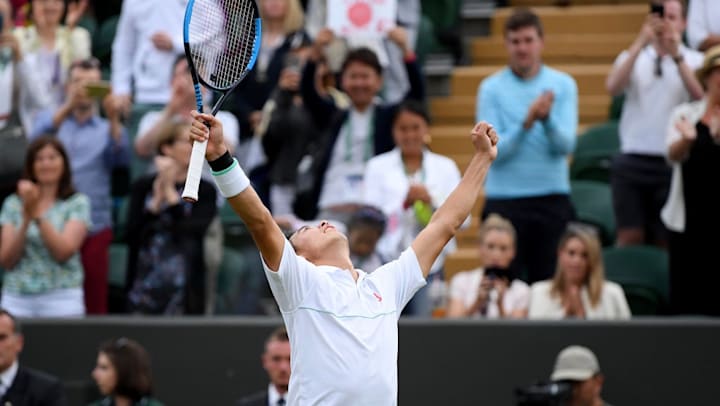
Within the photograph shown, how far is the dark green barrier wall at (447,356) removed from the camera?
9016 millimetres

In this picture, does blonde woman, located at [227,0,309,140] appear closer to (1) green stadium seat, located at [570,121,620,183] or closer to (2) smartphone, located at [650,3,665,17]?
(1) green stadium seat, located at [570,121,620,183]

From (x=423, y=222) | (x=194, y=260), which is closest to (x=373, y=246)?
(x=423, y=222)

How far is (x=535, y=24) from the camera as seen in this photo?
9.68m

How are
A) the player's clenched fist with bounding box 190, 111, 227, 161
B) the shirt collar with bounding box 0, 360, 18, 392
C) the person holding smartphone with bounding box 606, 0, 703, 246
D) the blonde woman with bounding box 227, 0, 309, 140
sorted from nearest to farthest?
the player's clenched fist with bounding box 190, 111, 227, 161
the shirt collar with bounding box 0, 360, 18, 392
the person holding smartphone with bounding box 606, 0, 703, 246
the blonde woman with bounding box 227, 0, 309, 140

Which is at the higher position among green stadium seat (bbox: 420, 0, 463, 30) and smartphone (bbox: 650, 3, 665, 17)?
smartphone (bbox: 650, 3, 665, 17)

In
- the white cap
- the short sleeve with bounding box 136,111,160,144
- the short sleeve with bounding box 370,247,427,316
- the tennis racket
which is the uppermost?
the tennis racket

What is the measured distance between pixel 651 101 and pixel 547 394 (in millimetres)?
2503

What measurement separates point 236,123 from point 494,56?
2965 millimetres

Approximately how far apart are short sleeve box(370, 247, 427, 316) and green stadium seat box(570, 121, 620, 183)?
17.0 ft

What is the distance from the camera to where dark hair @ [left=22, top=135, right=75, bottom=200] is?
31.5ft

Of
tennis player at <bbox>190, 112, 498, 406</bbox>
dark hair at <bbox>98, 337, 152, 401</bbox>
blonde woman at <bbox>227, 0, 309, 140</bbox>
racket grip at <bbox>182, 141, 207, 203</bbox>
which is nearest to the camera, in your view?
racket grip at <bbox>182, 141, 207, 203</bbox>

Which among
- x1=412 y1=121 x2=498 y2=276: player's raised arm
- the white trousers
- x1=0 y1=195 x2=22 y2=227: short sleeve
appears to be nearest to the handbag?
x1=0 y1=195 x2=22 y2=227: short sleeve

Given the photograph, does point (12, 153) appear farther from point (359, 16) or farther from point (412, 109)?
point (412, 109)

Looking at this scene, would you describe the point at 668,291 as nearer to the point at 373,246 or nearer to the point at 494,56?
the point at 373,246
